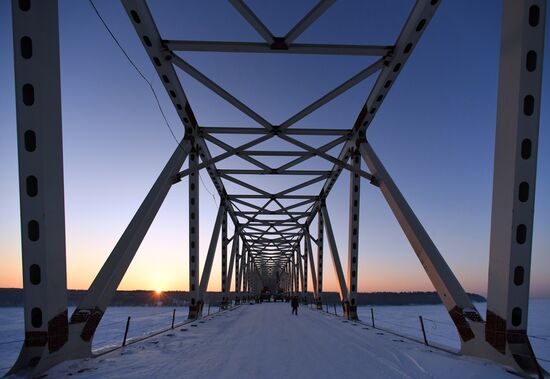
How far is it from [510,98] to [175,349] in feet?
29.4

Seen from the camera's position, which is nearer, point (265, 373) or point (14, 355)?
point (265, 373)

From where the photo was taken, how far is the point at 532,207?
6336mm

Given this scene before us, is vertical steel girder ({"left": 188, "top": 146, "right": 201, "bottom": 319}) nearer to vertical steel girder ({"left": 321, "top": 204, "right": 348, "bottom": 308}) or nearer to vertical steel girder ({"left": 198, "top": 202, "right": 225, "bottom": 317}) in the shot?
vertical steel girder ({"left": 198, "top": 202, "right": 225, "bottom": 317})

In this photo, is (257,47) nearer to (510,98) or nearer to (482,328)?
(510,98)

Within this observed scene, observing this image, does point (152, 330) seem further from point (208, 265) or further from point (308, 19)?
point (308, 19)

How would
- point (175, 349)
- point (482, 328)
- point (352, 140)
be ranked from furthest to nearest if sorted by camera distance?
1. point (352, 140)
2. point (175, 349)
3. point (482, 328)

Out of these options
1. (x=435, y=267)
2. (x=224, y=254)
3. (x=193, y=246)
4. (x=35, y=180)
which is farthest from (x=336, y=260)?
(x=35, y=180)

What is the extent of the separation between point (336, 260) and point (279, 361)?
53.5 ft

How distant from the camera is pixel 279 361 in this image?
7379 mm

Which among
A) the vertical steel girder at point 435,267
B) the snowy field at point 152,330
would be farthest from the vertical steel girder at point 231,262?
the vertical steel girder at point 435,267

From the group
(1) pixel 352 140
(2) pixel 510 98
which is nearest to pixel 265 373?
(2) pixel 510 98

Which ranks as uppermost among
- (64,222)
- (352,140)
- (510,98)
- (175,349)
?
(352,140)

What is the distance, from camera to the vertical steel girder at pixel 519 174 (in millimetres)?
6266

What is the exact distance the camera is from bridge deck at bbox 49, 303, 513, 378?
20.6ft
